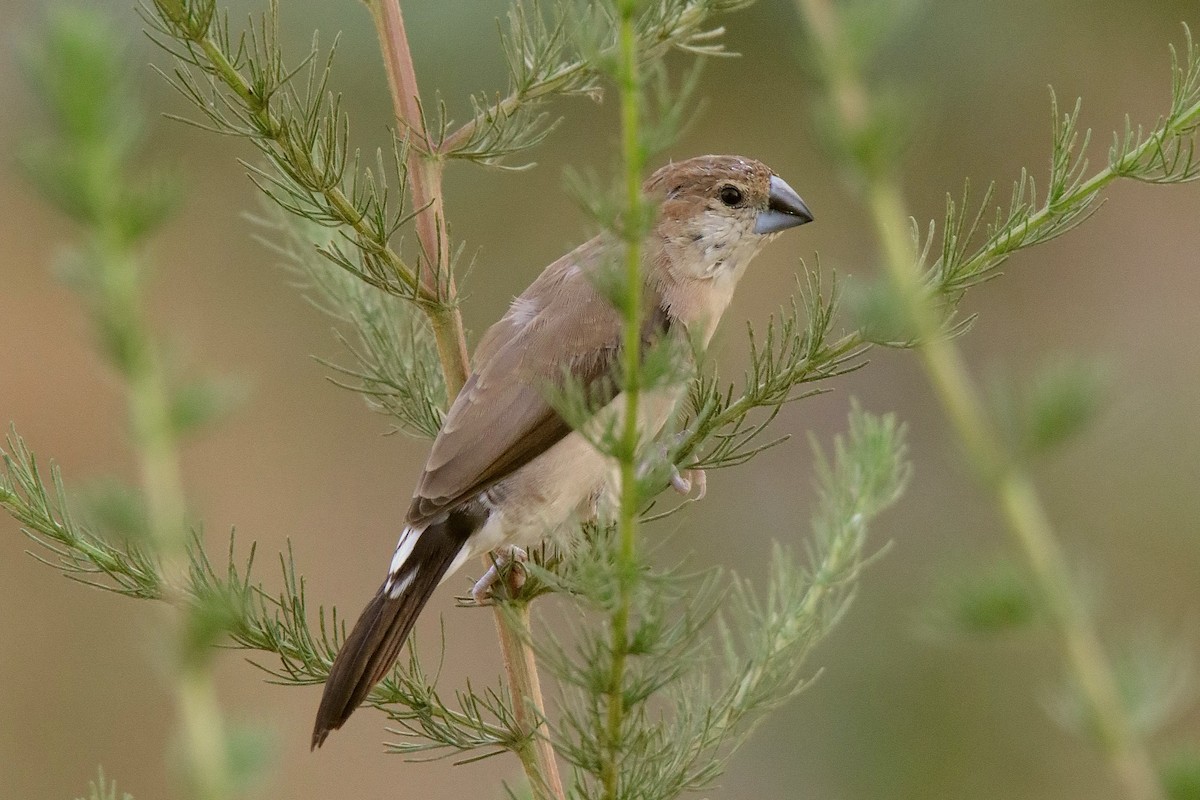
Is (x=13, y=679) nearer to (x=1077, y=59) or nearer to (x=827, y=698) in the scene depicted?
(x=827, y=698)

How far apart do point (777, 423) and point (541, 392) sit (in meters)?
2.85

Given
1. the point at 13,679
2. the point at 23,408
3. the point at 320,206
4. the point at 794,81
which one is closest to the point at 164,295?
the point at 23,408

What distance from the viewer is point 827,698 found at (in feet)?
13.4

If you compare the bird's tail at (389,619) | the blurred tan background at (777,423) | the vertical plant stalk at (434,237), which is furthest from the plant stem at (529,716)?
the blurred tan background at (777,423)

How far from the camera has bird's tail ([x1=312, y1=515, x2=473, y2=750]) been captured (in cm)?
146

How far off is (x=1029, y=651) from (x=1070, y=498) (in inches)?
22.7

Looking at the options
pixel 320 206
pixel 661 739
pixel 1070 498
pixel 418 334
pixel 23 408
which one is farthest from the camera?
pixel 23 408

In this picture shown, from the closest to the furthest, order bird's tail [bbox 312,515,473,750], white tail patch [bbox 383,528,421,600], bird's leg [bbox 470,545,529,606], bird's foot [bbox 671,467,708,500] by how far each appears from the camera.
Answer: bird's tail [bbox 312,515,473,750], bird's leg [bbox 470,545,529,606], bird's foot [bbox 671,467,708,500], white tail patch [bbox 383,528,421,600]

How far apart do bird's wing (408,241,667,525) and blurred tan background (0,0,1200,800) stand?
1.45 metres

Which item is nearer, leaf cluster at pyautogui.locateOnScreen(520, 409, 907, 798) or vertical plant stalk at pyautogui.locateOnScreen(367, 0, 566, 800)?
leaf cluster at pyautogui.locateOnScreen(520, 409, 907, 798)

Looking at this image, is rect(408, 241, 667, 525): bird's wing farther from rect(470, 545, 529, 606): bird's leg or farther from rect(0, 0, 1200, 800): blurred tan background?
rect(0, 0, 1200, 800): blurred tan background

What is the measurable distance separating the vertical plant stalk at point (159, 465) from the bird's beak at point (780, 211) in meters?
1.85

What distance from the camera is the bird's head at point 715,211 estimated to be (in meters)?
2.43

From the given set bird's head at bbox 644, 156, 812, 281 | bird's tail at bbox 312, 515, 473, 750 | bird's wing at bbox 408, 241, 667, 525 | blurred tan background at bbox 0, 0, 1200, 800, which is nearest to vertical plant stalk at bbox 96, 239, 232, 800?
bird's tail at bbox 312, 515, 473, 750
